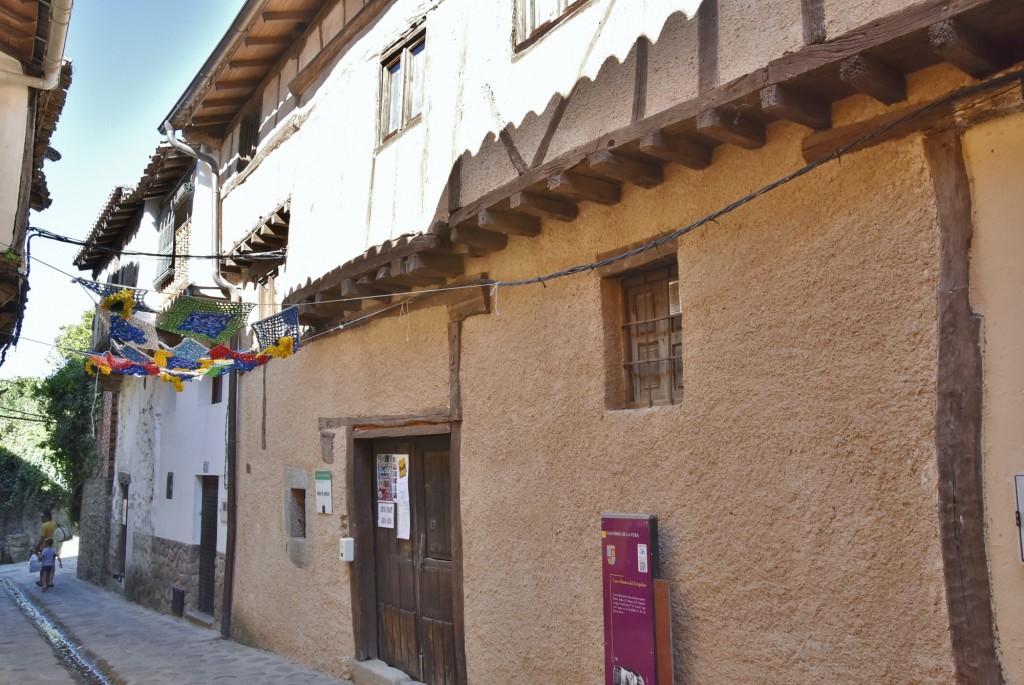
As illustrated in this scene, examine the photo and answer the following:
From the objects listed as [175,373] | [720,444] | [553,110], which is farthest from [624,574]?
[175,373]

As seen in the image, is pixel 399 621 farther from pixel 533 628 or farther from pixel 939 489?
pixel 939 489

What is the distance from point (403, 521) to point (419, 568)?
0.43m

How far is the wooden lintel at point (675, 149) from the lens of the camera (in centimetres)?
416

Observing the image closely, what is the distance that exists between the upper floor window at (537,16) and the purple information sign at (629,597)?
9.84ft

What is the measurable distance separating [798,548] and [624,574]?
107 cm

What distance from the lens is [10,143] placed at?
809 cm

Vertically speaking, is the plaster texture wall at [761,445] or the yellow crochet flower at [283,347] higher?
the yellow crochet flower at [283,347]

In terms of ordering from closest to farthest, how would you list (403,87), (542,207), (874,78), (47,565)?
(874,78) < (542,207) < (403,87) < (47,565)

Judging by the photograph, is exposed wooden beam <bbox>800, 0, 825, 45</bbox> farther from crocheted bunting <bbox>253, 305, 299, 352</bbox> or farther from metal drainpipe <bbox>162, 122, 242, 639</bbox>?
metal drainpipe <bbox>162, 122, 242, 639</bbox>

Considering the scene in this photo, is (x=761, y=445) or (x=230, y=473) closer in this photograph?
(x=761, y=445)

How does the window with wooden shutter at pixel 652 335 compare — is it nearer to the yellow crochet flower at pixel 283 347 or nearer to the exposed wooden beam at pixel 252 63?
the yellow crochet flower at pixel 283 347

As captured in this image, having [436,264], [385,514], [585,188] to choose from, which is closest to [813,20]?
[585,188]

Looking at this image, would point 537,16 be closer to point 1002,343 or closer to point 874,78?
point 874,78

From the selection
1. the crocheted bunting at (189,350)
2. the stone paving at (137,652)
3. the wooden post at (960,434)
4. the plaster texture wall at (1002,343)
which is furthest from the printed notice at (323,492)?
the plaster texture wall at (1002,343)
